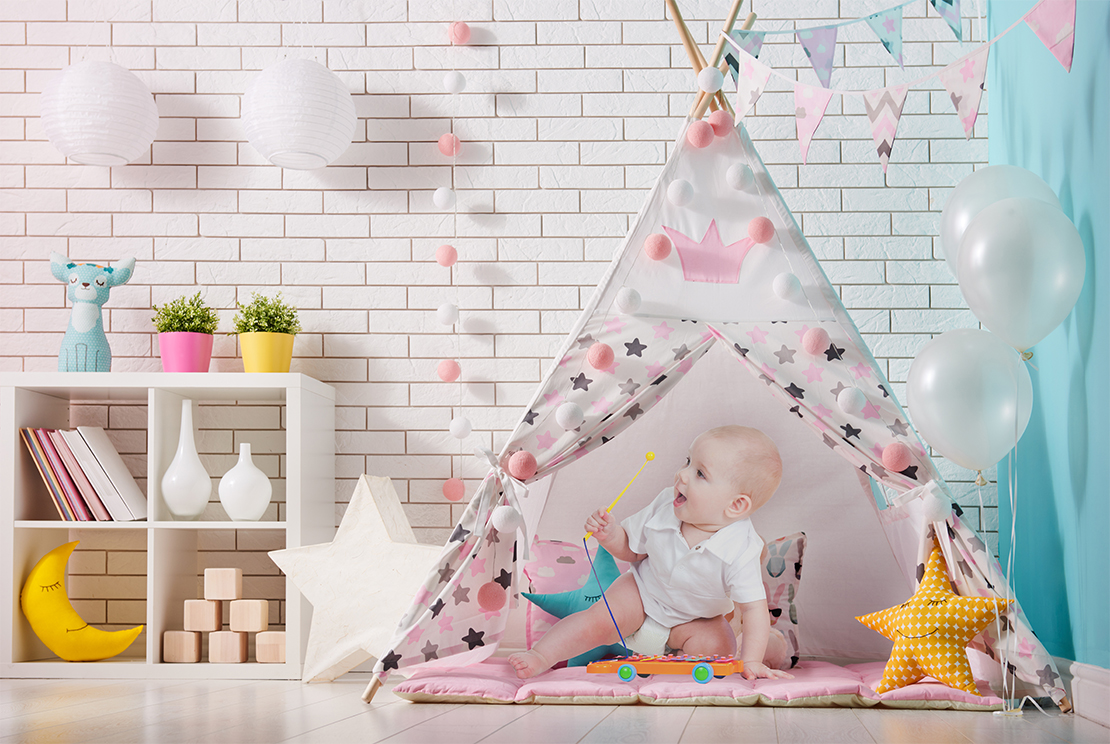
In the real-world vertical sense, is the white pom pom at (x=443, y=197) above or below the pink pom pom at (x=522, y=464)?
above

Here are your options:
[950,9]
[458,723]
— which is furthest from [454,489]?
[950,9]

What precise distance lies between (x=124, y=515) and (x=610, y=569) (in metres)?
1.36

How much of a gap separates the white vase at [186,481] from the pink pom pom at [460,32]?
140cm

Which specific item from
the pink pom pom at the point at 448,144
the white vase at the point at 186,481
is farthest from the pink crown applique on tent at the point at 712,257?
the white vase at the point at 186,481

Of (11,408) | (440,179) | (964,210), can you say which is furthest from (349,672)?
(964,210)

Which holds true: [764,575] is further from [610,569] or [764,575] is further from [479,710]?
[479,710]

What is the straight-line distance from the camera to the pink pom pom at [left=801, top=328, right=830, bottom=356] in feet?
6.81

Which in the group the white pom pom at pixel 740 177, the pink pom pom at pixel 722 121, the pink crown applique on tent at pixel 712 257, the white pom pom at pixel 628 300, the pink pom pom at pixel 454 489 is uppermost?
the pink pom pom at pixel 722 121

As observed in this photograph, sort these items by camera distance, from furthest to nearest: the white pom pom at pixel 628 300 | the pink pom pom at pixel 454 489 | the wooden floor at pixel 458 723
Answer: the pink pom pom at pixel 454 489, the white pom pom at pixel 628 300, the wooden floor at pixel 458 723

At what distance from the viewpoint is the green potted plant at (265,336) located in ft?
8.49

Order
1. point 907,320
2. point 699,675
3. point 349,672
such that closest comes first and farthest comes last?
point 699,675 → point 349,672 → point 907,320

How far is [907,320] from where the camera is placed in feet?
9.04

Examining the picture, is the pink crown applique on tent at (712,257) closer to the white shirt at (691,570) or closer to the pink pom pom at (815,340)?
the pink pom pom at (815,340)

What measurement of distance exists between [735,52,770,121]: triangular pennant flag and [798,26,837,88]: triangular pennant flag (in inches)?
4.5
